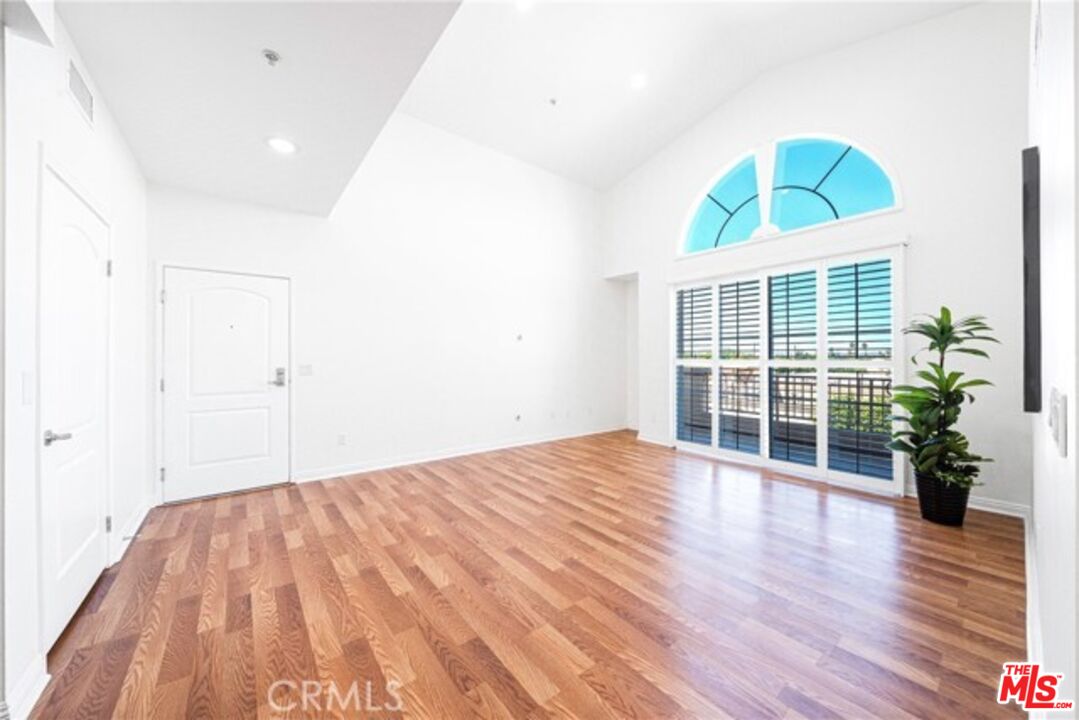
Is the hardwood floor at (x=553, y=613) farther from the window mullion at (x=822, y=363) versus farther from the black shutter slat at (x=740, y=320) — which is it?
the black shutter slat at (x=740, y=320)

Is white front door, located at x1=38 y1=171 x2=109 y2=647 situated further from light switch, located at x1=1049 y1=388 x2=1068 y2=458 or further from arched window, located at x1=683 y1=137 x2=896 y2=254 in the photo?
arched window, located at x1=683 y1=137 x2=896 y2=254

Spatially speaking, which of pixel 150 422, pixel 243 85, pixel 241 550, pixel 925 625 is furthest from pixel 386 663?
pixel 150 422

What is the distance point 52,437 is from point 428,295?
3.47m

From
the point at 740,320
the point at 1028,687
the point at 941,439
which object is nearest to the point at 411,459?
the point at 740,320

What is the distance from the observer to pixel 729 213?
5047mm

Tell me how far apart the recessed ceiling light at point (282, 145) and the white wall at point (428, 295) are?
1.32m

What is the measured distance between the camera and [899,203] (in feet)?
11.9

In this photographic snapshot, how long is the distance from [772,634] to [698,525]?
1165mm

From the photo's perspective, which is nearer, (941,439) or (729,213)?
(941,439)

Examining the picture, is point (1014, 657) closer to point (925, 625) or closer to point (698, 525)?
point (925, 625)

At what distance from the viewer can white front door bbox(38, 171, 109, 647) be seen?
1.76 m

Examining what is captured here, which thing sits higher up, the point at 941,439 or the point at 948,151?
the point at 948,151

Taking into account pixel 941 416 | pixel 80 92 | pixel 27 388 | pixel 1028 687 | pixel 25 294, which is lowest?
pixel 1028 687

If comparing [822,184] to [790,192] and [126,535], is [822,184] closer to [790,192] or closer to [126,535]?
[790,192]
